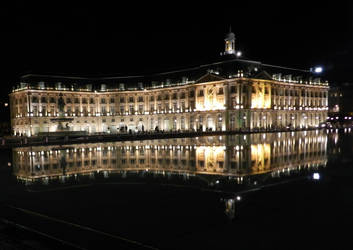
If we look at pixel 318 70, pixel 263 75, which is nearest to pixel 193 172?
pixel 263 75

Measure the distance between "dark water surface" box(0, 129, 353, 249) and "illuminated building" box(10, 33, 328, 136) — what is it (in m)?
60.8

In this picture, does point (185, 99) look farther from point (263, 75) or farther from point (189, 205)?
point (189, 205)

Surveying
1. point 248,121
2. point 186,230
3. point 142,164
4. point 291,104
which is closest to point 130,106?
point 248,121

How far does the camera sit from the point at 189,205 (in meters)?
11.2

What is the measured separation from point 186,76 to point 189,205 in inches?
3217

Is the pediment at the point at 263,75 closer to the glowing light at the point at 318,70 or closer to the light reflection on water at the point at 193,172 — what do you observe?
the glowing light at the point at 318,70

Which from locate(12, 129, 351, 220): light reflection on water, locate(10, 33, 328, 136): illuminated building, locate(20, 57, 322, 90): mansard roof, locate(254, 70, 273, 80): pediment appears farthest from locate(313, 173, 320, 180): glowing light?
locate(254, 70, 273, 80): pediment

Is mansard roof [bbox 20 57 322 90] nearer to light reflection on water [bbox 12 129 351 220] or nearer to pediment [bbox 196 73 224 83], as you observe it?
pediment [bbox 196 73 224 83]

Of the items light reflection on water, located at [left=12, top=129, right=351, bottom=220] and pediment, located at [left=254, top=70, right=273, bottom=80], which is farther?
pediment, located at [left=254, top=70, right=273, bottom=80]

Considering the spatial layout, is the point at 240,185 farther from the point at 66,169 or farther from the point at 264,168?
the point at 66,169

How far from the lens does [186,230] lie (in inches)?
344

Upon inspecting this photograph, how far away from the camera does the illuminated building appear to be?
80125 millimetres

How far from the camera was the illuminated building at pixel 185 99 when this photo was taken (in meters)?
80.1

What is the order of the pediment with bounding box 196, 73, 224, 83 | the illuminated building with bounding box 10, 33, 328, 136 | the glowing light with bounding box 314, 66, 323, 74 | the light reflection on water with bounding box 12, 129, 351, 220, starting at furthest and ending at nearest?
1. the glowing light with bounding box 314, 66, 323, 74
2. the pediment with bounding box 196, 73, 224, 83
3. the illuminated building with bounding box 10, 33, 328, 136
4. the light reflection on water with bounding box 12, 129, 351, 220
